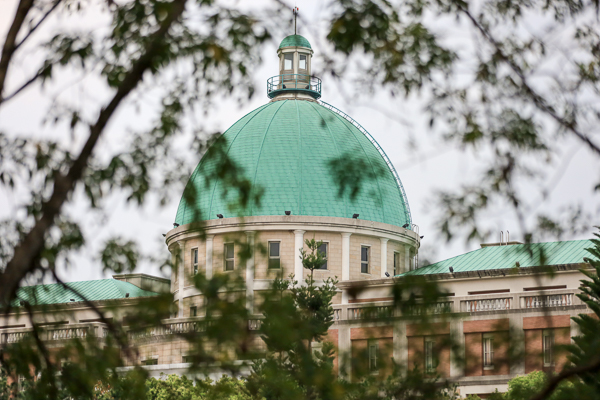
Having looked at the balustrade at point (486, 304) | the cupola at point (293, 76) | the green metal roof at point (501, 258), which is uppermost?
the cupola at point (293, 76)

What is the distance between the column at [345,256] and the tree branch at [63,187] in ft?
183

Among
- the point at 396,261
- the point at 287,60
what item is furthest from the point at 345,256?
the point at 287,60

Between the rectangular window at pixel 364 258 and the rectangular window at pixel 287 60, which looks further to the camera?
the rectangular window at pixel 287 60

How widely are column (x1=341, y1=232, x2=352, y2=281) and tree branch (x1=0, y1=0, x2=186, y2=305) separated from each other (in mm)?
55637

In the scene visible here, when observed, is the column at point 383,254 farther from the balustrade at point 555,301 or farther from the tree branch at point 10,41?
the tree branch at point 10,41

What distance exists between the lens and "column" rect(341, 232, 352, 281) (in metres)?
66.3

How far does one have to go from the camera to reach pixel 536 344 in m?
45.6

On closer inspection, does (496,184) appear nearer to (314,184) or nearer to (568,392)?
(568,392)

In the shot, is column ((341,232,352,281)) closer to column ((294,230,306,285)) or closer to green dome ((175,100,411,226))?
green dome ((175,100,411,226))

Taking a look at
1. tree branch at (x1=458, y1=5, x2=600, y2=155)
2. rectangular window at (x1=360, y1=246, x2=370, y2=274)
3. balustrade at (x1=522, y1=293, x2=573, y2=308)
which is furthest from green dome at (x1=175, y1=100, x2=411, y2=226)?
tree branch at (x1=458, y1=5, x2=600, y2=155)

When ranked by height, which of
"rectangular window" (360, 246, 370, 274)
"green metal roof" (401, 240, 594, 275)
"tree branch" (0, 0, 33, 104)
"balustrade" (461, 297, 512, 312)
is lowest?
"tree branch" (0, 0, 33, 104)

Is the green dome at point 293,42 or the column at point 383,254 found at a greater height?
the green dome at point 293,42

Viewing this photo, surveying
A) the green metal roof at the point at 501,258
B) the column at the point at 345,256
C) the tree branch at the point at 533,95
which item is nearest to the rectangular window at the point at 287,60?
the column at the point at 345,256

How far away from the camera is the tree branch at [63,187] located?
10516 mm
